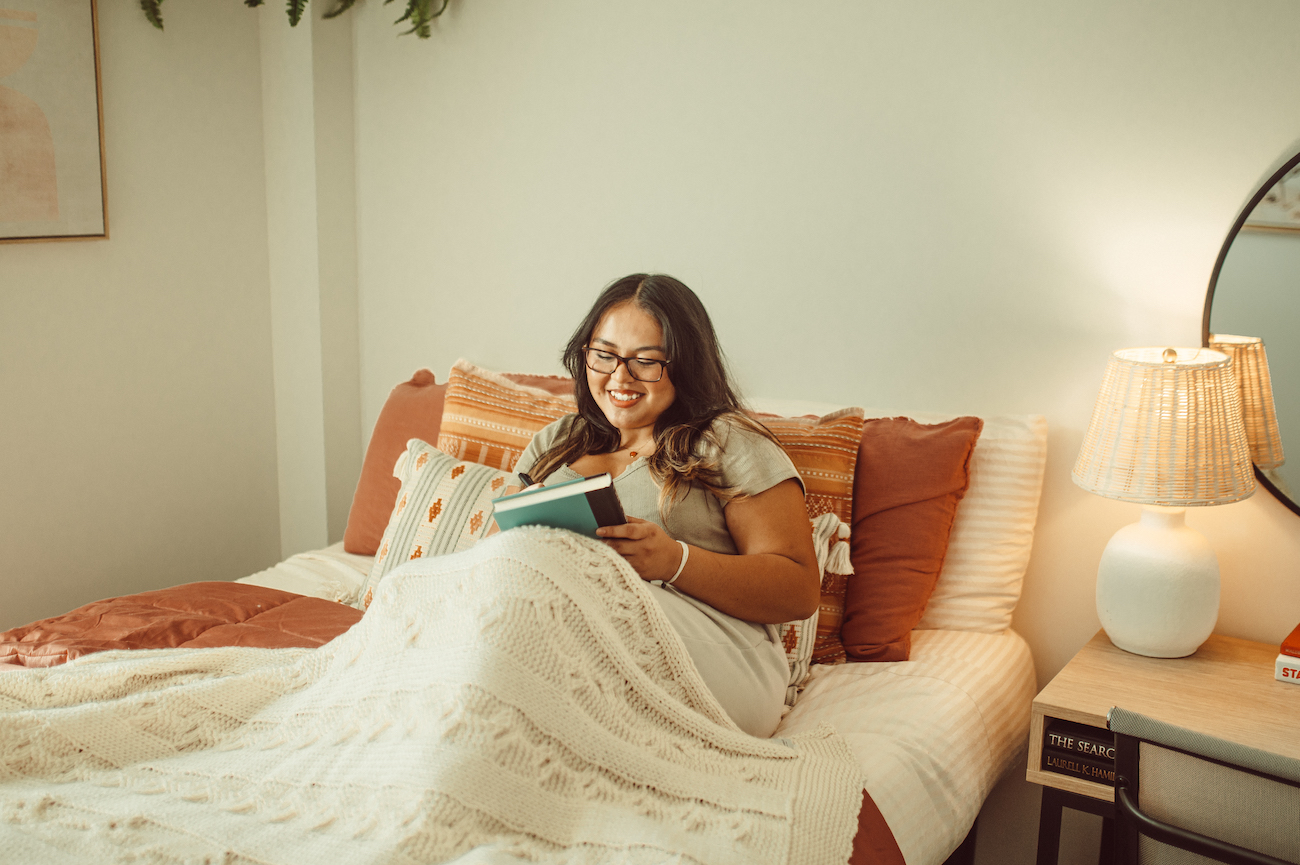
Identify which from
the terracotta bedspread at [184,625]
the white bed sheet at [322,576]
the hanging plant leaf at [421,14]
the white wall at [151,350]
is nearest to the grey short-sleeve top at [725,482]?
the terracotta bedspread at [184,625]

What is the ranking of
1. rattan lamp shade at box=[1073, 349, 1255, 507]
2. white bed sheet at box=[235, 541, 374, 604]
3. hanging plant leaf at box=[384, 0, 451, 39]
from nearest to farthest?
rattan lamp shade at box=[1073, 349, 1255, 507], white bed sheet at box=[235, 541, 374, 604], hanging plant leaf at box=[384, 0, 451, 39]

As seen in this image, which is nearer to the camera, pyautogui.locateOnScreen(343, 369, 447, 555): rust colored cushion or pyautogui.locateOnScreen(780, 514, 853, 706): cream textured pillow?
pyautogui.locateOnScreen(780, 514, 853, 706): cream textured pillow

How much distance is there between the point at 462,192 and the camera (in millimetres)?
2543

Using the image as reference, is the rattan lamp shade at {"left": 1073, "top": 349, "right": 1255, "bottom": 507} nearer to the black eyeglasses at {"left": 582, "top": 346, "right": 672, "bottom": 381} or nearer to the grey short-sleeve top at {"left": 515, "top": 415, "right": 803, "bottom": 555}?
the grey short-sleeve top at {"left": 515, "top": 415, "right": 803, "bottom": 555}

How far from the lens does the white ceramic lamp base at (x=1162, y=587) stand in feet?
4.89

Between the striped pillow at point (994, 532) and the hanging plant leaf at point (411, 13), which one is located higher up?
the hanging plant leaf at point (411, 13)

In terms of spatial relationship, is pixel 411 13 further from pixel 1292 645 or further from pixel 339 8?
pixel 1292 645

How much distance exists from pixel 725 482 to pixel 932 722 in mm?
478

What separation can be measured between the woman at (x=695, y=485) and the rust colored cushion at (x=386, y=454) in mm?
563

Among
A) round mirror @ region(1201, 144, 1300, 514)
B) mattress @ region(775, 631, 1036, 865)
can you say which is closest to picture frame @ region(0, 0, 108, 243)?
mattress @ region(775, 631, 1036, 865)

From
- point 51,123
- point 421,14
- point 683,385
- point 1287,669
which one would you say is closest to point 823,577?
point 683,385

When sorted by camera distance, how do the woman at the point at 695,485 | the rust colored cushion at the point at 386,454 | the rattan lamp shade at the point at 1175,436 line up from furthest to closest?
the rust colored cushion at the point at 386,454 < the rattan lamp shade at the point at 1175,436 < the woman at the point at 695,485

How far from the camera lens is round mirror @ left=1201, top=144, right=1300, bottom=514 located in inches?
60.9

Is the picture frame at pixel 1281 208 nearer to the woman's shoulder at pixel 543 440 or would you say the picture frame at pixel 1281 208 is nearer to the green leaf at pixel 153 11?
the woman's shoulder at pixel 543 440
